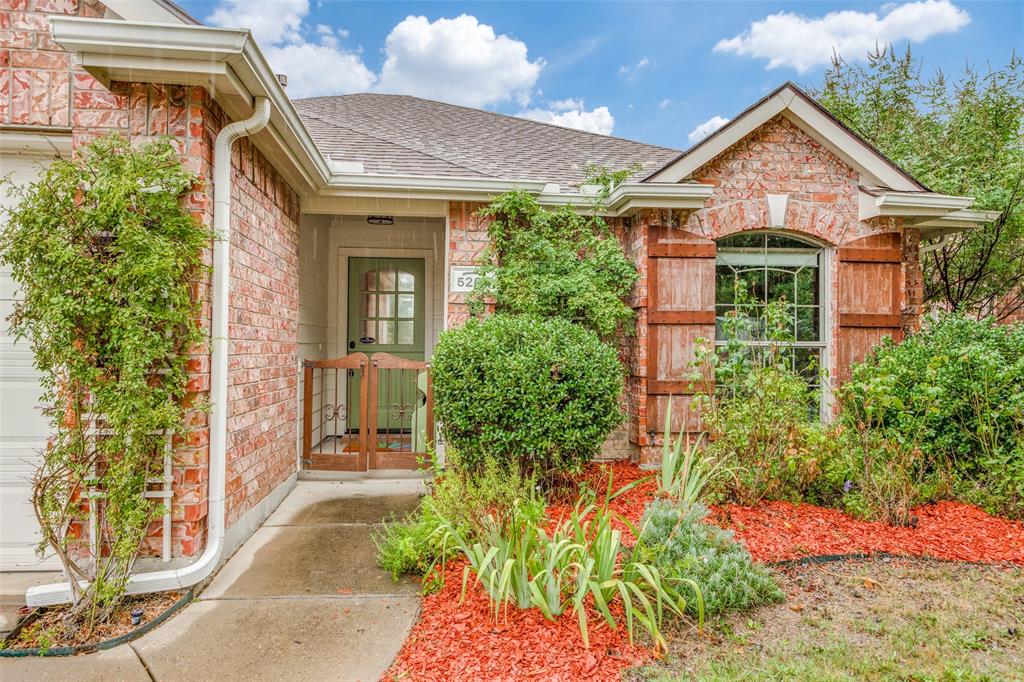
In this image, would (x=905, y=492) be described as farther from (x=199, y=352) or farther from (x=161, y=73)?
(x=161, y=73)

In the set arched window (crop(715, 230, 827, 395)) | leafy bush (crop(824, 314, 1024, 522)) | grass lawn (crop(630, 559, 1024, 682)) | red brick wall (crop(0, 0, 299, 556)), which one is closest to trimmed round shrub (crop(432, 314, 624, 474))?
red brick wall (crop(0, 0, 299, 556))

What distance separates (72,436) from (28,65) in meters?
2.26

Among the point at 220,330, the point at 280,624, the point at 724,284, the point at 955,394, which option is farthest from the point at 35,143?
the point at 955,394

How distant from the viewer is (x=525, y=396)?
4.06 metres

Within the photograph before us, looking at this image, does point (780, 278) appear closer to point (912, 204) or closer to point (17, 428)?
point (912, 204)

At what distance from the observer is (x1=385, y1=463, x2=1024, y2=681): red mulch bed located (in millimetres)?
2295

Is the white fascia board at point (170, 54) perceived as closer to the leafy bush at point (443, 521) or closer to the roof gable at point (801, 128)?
the leafy bush at point (443, 521)

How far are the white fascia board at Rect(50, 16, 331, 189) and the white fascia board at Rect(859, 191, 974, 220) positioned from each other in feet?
18.5

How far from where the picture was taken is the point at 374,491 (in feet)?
16.6

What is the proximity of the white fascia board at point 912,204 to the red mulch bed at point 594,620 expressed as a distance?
114 inches

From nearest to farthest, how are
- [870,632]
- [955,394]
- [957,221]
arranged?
[870,632] < [955,394] < [957,221]

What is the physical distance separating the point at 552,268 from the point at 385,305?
9.35 ft

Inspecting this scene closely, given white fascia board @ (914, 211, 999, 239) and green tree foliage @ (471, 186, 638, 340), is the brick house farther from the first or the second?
green tree foliage @ (471, 186, 638, 340)

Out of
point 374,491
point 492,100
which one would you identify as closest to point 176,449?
point 374,491
